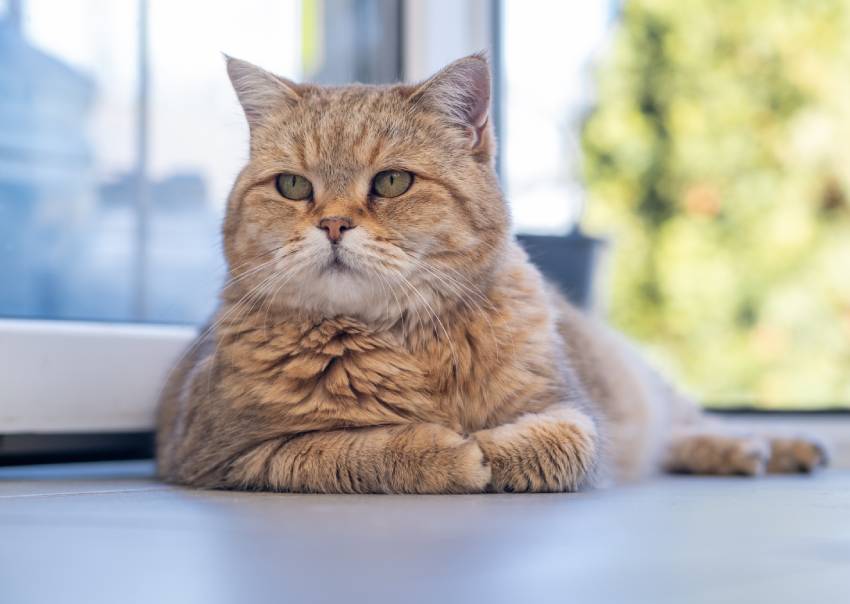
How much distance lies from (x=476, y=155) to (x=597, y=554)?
0.96 meters

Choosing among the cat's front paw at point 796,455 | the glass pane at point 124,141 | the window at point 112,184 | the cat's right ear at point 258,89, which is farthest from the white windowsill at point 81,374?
the cat's front paw at point 796,455

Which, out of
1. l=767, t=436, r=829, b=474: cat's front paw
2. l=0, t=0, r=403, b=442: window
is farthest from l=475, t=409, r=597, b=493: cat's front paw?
l=767, t=436, r=829, b=474: cat's front paw

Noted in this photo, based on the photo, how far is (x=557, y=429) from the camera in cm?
162

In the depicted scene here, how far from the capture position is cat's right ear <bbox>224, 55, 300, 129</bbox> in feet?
6.02

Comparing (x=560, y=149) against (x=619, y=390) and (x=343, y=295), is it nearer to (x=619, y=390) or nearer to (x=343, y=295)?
(x=619, y=390)

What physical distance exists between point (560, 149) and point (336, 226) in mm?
2141

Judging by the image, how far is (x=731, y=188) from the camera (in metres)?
4.79

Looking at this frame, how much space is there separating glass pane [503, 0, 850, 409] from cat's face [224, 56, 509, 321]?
2.62 m

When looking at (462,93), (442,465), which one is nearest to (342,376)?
(442,465)

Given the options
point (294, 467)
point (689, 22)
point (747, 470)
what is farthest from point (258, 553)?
point (689, 22)

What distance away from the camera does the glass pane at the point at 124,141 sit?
7.30 ft

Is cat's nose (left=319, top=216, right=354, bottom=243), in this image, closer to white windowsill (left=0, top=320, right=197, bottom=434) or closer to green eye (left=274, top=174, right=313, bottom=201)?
green eye (left=274, top=174, right=313, bottom=201)

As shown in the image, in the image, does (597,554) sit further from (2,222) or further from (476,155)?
(2,222)

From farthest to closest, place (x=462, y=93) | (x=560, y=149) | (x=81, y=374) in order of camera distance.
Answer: (x=560, y=149) → (x=81, y=374) → (x=462, y=93)
